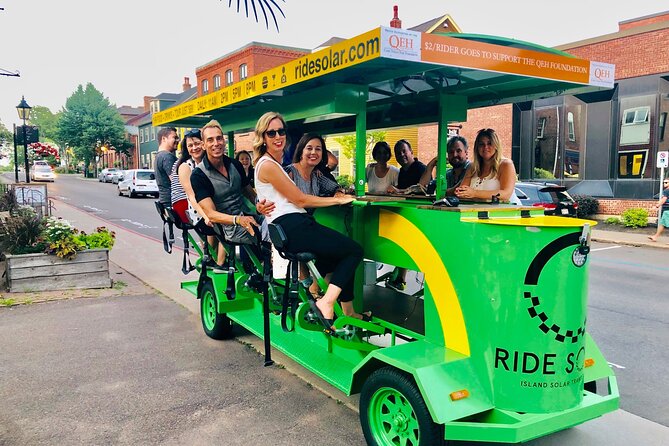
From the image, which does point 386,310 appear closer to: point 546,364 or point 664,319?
point 546,364

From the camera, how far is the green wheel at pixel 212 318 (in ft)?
18.2

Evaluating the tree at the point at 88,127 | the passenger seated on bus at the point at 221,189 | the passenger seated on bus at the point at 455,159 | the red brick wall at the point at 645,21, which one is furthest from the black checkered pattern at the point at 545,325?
the tree at the point at 88,127

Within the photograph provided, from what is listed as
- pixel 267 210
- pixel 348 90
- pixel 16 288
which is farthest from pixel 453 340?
pixel 16 288

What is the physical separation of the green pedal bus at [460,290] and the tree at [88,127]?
6270 centimetres

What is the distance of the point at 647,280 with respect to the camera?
9172mm

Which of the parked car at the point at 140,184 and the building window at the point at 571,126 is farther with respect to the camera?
the parked car at the point at 140,184

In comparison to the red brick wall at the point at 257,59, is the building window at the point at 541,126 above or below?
below

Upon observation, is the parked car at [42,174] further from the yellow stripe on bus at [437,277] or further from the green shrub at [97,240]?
the yellow stripe on bus at [437,277]

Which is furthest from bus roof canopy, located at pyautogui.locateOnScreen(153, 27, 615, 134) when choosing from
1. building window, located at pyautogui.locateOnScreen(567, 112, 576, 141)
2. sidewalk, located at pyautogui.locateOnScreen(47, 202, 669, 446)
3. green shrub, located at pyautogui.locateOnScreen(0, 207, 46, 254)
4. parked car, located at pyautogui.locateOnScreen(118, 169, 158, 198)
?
parked car, located at pyautogui.locateOnScreen(118, 169, 158, 198)

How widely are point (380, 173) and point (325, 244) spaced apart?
2028 mm

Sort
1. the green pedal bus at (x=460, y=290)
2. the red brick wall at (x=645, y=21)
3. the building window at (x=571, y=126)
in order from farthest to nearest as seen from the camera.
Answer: the red brick wall at (x=645, y=21)
the building window at (x=571, y=126)
the green pedal bus at (x=460, y=290)

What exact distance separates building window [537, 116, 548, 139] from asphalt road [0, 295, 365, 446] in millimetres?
18503

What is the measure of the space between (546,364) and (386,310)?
172 cm

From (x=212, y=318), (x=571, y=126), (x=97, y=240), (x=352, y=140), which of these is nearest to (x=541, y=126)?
(x=571, y=126)
